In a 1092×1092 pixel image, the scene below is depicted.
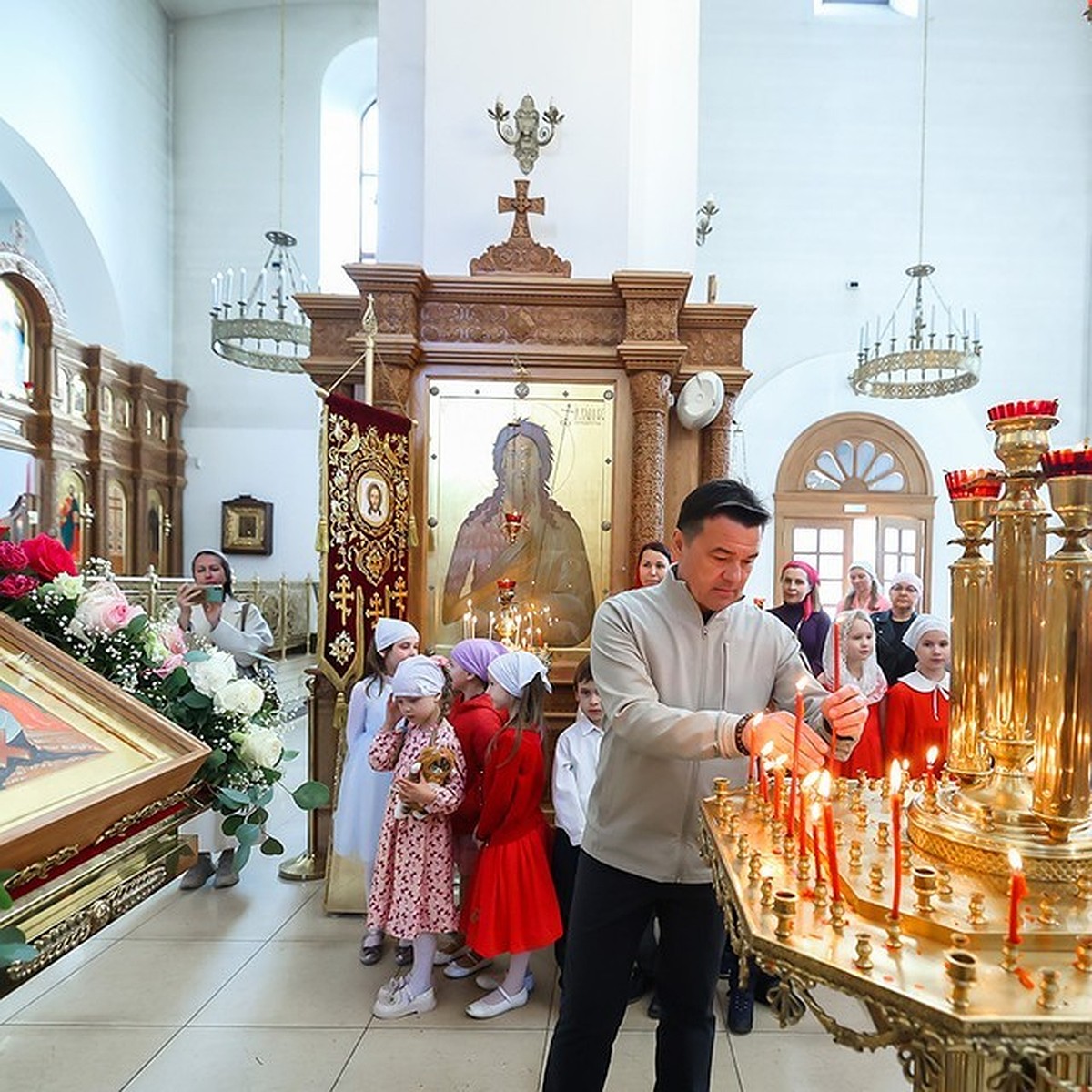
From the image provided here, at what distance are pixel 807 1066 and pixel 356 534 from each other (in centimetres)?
287

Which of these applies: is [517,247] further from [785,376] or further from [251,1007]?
[785,376]

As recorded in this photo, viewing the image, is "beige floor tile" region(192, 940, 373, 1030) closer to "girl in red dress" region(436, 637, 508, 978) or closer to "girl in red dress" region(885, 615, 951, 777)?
"girl in red dress" region(436, 637, 508, 978)

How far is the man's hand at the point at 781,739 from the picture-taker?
4.75 feet

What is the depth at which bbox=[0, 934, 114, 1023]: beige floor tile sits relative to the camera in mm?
A: 2792

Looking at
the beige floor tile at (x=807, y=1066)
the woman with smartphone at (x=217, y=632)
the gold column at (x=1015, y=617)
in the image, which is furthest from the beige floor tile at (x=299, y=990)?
the gold column at (x=1015, y=617)

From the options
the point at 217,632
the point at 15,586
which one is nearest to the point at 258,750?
the point at 15,586

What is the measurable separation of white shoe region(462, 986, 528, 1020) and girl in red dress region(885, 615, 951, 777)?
173cm

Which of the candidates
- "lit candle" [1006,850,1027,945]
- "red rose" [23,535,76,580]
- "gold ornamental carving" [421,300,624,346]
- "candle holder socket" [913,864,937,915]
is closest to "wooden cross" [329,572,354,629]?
"gold ornamental carving" [421,300,624,346]

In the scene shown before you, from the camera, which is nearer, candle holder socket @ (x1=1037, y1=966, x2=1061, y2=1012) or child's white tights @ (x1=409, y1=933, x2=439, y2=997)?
candle holder socket @ (x1=1037, y1=966, x2=1061, y2=1012)

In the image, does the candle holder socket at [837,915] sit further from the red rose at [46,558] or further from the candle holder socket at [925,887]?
the red rose at [46,558]

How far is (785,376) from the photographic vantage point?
10773 millimetres

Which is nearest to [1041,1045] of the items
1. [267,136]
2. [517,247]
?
[517,247]

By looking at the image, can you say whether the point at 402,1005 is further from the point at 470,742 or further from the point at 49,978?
the point at 49,978

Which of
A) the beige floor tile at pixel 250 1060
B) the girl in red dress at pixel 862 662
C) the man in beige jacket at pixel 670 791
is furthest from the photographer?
the girl in red dress at pixel 862 662
